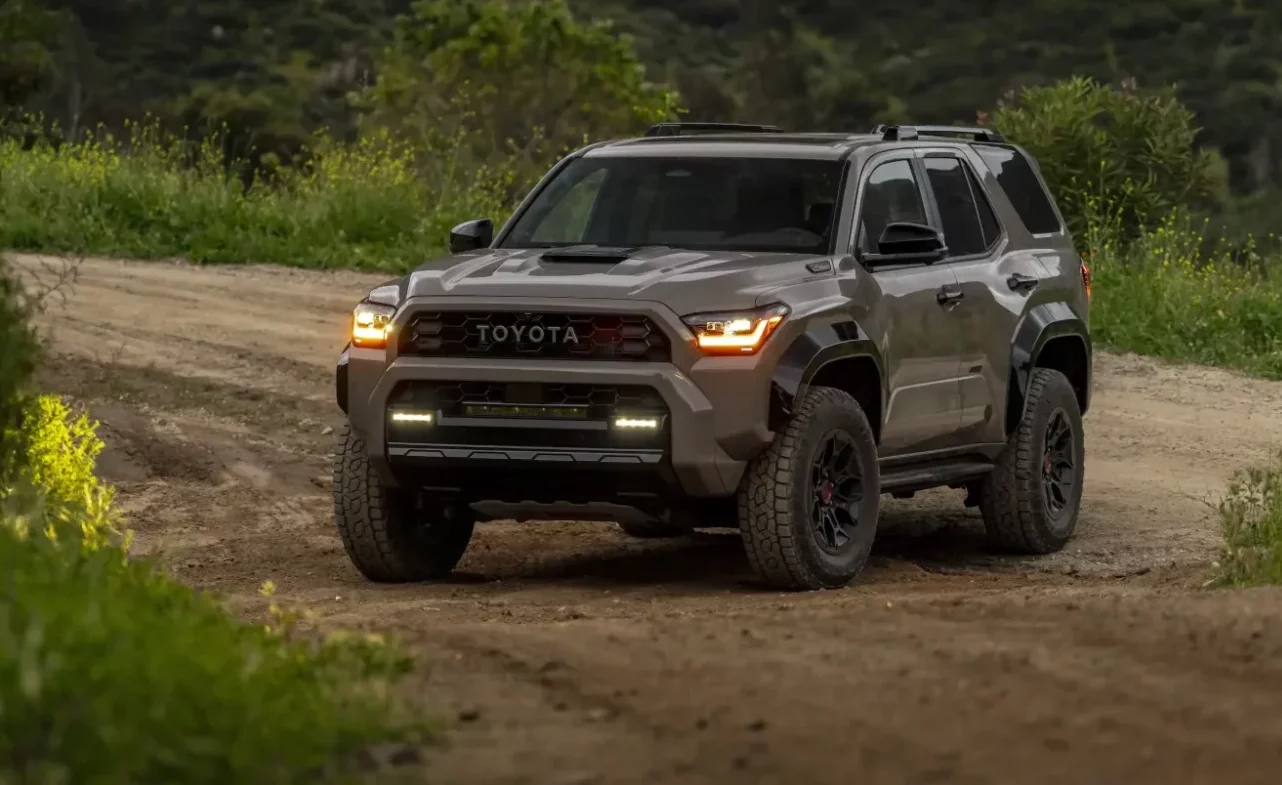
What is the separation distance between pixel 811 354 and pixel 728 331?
1.35 feet

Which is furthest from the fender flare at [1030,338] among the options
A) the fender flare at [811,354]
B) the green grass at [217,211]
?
the green grass at [217,211]

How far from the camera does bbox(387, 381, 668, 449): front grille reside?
9.41 metres

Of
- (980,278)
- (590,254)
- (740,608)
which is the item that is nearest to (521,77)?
(980,278)

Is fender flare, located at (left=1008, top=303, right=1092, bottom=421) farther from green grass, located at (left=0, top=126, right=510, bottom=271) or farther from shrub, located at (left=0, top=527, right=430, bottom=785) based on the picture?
green grass, located at (left=0, top=126, right=510, bottom=271)

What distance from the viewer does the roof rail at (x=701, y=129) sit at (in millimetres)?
11789

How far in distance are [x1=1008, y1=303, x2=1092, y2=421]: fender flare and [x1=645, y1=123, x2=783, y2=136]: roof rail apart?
148 centimetres

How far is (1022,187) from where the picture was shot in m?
12.4

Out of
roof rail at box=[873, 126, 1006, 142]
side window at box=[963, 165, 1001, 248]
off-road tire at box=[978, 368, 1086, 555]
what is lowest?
off-road tire at box=[978, 368, 1086, 555]

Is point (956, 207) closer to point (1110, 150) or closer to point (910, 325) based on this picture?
point (910, 325)

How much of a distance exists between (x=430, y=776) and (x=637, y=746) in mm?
561

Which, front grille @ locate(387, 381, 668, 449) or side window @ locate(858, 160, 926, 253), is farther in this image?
side window @ locate(858, 160, 926, 253)

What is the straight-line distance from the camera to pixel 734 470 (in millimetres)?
9516

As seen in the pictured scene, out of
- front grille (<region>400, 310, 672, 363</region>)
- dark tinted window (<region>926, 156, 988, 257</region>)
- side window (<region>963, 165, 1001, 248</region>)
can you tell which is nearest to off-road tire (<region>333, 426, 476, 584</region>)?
front grille (<region>400, 310, 672, 363</region>)

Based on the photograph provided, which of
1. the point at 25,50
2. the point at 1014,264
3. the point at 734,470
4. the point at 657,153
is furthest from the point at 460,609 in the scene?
the point at 25,50
